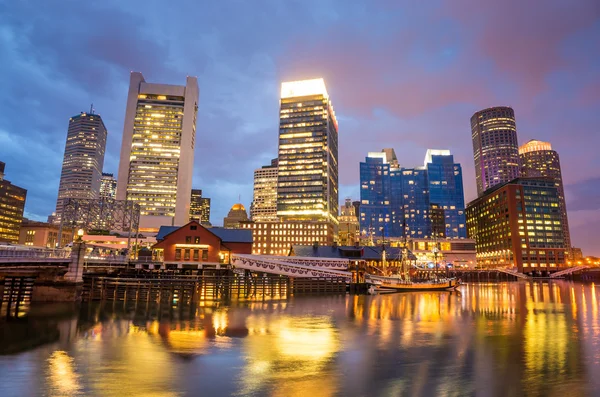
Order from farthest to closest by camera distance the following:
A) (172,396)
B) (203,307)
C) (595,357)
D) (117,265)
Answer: (117,265) < (203,307) < (595,357) < (172,396)

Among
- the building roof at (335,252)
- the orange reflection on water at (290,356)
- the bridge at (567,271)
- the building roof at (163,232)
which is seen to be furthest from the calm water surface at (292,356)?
the bridge at (567,271)

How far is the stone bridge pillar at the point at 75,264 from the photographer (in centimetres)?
4575

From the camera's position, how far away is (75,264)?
45906mm

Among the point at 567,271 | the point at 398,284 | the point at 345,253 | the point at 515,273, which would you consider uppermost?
the point at 345,253

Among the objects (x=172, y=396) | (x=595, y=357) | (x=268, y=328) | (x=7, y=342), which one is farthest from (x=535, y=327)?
(x=7, y=342)

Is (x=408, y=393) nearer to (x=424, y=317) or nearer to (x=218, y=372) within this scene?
(x=218, y=372)

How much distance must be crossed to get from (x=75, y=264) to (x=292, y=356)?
37.9 meters

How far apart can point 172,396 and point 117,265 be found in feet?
187

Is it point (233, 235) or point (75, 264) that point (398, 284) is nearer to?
point (233, 235)

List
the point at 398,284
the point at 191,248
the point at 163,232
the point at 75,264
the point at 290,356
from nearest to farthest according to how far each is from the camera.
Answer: the point at 290,356, the point at 75,264, the point at 398,284, the point at 191,248, the point at 163,232

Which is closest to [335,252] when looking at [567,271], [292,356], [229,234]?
[229,234]

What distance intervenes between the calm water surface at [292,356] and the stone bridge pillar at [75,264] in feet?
37.6

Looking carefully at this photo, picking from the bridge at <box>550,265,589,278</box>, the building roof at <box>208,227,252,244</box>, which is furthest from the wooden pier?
the bridge at <box>550,265,589,278</box>

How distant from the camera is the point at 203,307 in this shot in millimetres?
44156
